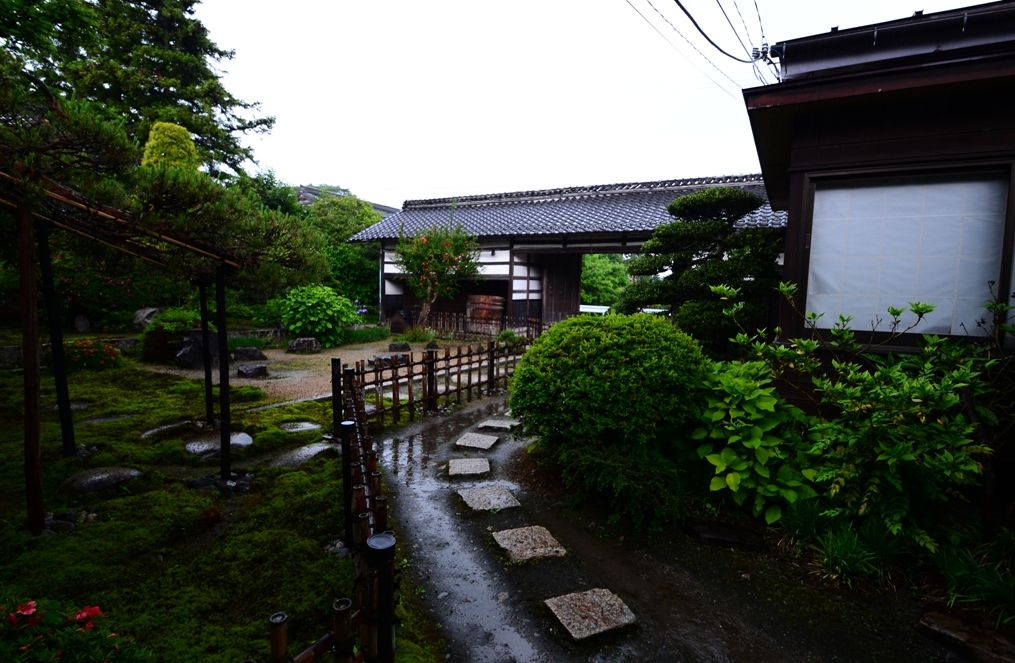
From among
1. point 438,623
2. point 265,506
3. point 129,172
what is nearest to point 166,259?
point 129,172

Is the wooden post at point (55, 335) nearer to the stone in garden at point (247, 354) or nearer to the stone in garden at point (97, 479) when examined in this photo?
the stone in garden at point (97, 479)

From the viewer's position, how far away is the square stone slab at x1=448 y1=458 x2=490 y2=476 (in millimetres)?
5777

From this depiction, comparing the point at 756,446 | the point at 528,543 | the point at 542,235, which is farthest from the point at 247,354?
the point at 756,446

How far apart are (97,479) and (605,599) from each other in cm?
509

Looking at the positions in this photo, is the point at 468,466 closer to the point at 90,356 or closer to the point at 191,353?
the point at 191,353

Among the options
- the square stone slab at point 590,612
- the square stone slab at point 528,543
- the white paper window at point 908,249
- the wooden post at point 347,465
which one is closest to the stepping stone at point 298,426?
the wooden post at point 347,465

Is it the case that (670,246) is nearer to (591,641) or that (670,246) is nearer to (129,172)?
(591,641)

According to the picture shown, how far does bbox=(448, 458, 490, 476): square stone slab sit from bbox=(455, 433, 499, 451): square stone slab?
49 centimetres

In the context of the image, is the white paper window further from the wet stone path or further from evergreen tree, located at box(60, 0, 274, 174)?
evergreen tree, located at box(60, 0, 274, 174)

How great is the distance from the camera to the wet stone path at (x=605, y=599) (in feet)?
9.96

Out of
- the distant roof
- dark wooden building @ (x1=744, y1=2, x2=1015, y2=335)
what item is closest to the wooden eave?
dark wooden building @ (x1=744, y1=2, x2=1015, y2=335)

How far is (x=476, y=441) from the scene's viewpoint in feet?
22.4

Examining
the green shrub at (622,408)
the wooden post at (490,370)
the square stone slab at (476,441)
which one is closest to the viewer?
the green shrub at (622,408)

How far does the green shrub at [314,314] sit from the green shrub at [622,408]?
12.1 metres
